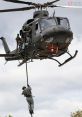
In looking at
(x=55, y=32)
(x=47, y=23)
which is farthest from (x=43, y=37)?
(x=47, y=23)

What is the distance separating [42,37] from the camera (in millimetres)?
31609

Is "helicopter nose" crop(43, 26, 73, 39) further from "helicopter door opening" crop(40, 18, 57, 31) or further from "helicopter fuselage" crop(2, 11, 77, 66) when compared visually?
"helicopter door opening" crop(40, 18, 57, 31)

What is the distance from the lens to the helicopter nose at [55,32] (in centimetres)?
3102

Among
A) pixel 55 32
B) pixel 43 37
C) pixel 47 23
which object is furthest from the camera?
pixel 47 23

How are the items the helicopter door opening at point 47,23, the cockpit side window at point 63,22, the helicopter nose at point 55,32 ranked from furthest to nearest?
1. the cockpit side window at point 63,22
2. the helicopter door opening at point 47,23
3. the helicopter nose at point 55,32

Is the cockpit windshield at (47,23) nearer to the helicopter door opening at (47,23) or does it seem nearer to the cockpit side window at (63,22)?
the helicopter door opening at (47,23)

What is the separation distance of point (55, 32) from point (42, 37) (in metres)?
1.16

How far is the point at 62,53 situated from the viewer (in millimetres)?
32312

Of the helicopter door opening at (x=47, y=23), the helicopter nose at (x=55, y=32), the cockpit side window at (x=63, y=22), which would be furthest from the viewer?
the cockpit side window at (x=63, y=22)

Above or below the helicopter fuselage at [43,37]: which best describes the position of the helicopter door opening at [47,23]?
above

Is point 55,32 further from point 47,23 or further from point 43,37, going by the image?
point 47,23

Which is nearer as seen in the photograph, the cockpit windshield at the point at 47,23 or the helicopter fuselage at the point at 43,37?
the helicopter fuselage at the point at 43,37

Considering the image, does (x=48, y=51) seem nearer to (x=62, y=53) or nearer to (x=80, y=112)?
(x=62, y=53)

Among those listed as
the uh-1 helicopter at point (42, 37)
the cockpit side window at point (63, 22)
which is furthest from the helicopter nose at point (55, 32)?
the cockpit side window at point (63, 22)
